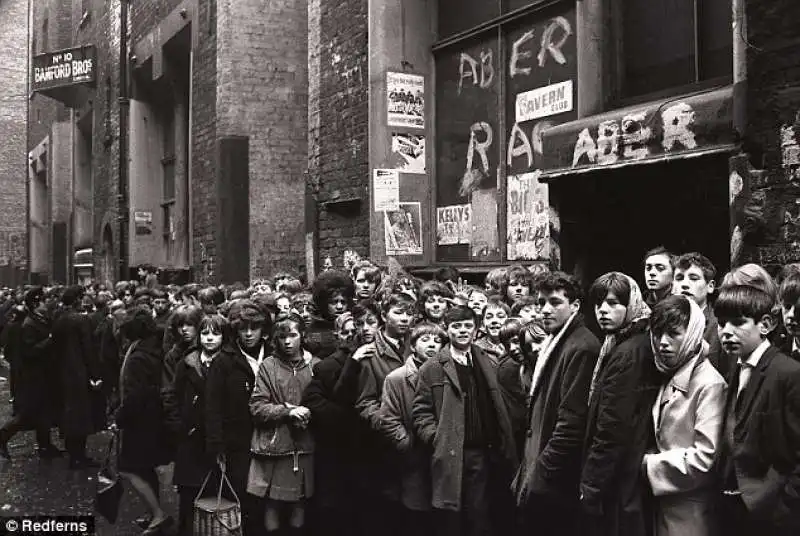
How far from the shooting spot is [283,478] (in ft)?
17.0

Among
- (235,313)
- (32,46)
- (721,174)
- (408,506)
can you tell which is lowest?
(408,506)

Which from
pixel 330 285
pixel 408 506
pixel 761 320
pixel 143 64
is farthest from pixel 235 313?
pixel 143 64

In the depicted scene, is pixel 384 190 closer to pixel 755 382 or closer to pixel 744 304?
pixel 744 304

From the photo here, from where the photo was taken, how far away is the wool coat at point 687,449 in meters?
3.52

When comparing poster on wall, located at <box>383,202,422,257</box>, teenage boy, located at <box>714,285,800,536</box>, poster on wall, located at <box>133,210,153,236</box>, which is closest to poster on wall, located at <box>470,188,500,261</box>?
poster on wall, located at <box>383,202,422,257</box>

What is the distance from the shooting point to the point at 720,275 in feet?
22.3

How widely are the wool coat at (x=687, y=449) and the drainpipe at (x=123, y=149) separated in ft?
60.5

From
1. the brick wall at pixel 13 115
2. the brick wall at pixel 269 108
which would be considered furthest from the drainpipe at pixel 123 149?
the brick wall at pixel 13 115

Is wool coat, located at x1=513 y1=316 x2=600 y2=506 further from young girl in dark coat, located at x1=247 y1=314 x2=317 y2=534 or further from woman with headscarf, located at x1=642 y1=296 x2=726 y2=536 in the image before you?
young girl in dark coat, located at x1=247 y1=314 x2=317 y2=534

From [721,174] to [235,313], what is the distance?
379 cm

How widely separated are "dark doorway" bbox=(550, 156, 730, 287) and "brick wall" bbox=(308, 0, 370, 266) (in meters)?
3.56

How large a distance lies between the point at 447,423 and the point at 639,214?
147 inches

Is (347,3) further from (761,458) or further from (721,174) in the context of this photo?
(761,458)

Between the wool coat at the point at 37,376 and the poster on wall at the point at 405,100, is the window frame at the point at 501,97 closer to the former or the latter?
the poster on wall at the point at 405,100
